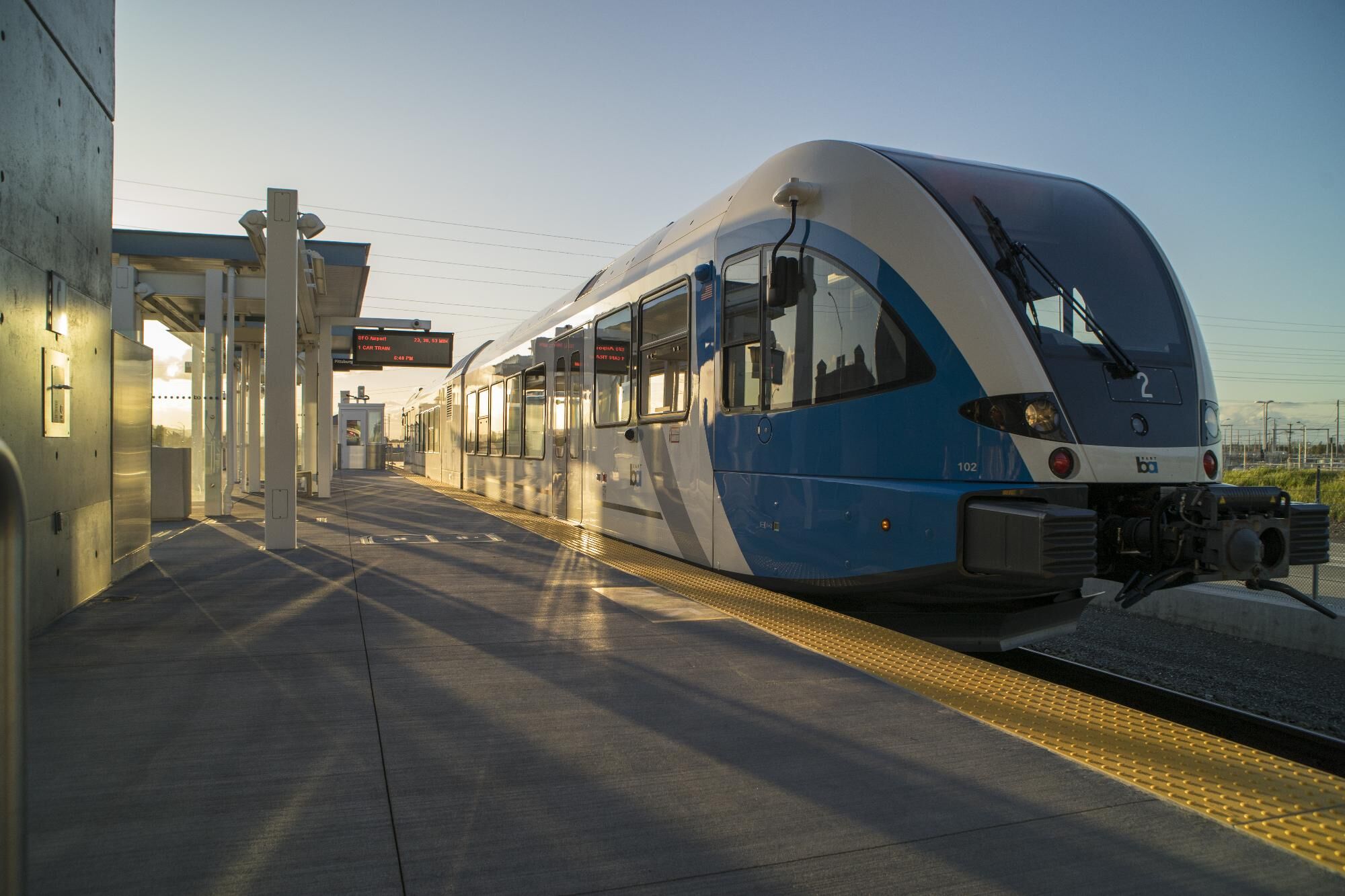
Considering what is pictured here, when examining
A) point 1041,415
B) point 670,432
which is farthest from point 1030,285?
point 670,432

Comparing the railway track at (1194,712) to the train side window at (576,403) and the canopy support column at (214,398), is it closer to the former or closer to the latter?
the train side window at (576,403)

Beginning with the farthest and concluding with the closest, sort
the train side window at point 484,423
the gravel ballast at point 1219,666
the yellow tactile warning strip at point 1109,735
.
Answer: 1. the train side window at point 484,423
2. the gravel ballast at point 1219,666
3. the yellow tactile warning strip at point 1109,735

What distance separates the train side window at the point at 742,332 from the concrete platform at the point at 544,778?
216 cm

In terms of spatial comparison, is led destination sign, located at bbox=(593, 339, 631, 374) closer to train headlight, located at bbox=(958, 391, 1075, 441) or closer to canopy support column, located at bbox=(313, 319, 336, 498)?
train headlight, located at bbox=(958, 391, 1075, 441)

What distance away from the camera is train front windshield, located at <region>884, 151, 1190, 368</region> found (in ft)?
17.4

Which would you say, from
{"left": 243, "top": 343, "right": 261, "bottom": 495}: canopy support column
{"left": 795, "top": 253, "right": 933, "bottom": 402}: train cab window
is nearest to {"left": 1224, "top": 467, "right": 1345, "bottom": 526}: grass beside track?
{"left": 795, "top": 253, "right": 933, "bottom": 402}: train cab window

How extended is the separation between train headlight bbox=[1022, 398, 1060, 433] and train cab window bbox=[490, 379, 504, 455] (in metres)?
11.7

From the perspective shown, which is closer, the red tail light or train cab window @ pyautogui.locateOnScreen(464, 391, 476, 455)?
the red tail light

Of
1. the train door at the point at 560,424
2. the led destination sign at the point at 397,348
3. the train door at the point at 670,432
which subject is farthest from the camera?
the led destination sign at the point at 397,348

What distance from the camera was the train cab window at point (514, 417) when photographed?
47.0 feet

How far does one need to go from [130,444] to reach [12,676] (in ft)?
21.8

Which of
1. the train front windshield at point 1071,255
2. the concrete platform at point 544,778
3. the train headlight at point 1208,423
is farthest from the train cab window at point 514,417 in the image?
the train headlight at point 1208,423

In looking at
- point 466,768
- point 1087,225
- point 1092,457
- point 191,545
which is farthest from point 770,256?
point 191,545

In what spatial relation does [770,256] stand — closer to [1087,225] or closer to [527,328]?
[1087,225]
